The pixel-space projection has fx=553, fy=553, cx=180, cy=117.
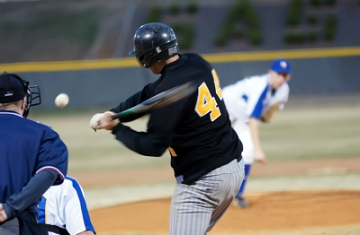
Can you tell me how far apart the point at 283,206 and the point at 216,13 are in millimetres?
19617

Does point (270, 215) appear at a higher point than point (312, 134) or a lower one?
higher

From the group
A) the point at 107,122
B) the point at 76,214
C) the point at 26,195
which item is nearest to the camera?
the point at 26,195

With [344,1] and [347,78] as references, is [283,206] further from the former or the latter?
[344,1]

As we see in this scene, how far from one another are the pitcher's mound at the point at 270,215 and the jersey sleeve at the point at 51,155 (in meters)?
3.19

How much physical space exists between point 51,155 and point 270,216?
3.98m

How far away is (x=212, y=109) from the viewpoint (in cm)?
340

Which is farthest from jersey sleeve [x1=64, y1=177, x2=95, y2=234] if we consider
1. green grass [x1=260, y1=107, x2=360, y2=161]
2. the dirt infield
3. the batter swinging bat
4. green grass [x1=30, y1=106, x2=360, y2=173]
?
green grass [x1=260, y1=107, x2=360, y2=161]

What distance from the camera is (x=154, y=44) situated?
133 inches

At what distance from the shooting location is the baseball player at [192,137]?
3324 mm

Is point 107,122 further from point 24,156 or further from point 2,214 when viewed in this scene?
point 2,214

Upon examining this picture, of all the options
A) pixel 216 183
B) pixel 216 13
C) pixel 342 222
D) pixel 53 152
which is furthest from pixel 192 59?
pixel 216 13

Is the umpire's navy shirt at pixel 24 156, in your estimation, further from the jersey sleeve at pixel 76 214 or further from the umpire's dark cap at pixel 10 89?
the jersey sleeve at pixel 76 214

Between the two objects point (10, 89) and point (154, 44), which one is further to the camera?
point (154, 44)

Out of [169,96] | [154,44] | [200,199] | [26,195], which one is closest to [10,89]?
[26,195]
